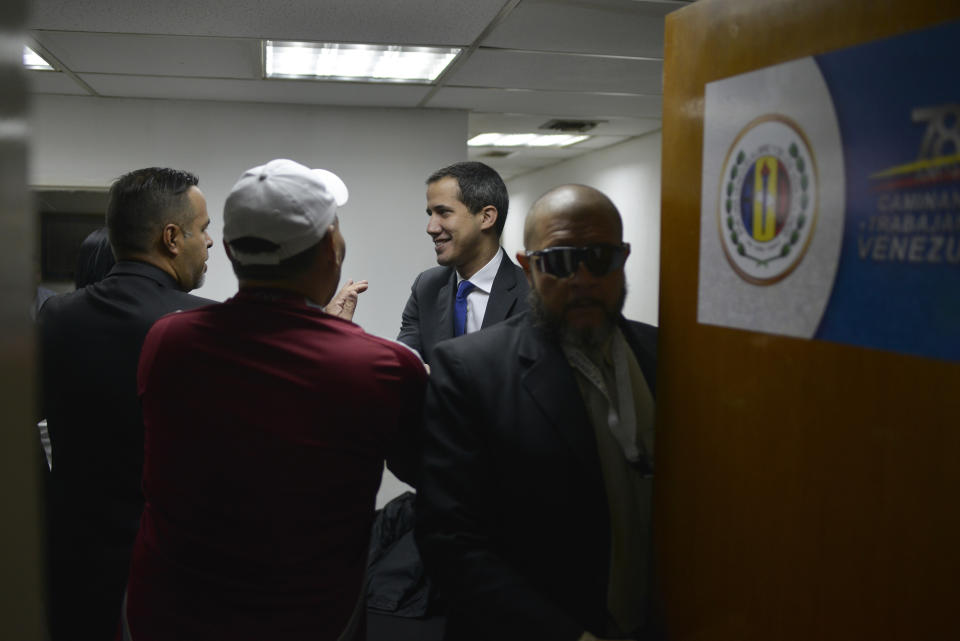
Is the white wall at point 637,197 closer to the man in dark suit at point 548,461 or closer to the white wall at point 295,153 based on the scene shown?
the white wall at point 295,153

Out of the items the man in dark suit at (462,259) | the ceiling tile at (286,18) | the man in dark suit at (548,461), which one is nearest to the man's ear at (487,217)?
the man in dark suit at (462,259)

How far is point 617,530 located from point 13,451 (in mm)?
962

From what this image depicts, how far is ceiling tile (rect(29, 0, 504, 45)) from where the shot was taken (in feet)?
8.57

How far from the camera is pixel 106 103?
4211mm

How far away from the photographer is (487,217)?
249cm

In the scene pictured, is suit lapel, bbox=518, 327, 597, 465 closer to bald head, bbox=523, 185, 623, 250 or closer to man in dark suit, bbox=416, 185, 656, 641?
man in dark suit, bbox=416, 185, 656, 641

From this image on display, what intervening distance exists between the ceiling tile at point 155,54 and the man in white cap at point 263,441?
7.46 ft

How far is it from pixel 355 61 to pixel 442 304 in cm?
167

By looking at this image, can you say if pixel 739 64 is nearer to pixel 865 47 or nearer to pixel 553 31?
pixel 865 47

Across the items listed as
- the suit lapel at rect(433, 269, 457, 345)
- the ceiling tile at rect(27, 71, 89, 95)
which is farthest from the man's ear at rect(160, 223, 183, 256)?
the ceiling tile at rect(27, 71, 89, 95)

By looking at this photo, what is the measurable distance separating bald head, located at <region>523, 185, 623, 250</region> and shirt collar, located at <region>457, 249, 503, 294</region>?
1126mm

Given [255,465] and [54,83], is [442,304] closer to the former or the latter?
[255,465]

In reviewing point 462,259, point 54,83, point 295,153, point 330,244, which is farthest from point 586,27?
point 54,83

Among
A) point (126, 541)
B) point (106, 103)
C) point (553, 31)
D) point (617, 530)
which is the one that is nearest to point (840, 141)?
point (617, 530)
